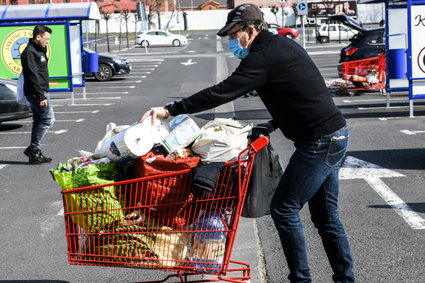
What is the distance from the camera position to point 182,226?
4312mm

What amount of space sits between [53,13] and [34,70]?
35.6ft

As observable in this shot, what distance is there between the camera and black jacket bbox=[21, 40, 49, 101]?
33.4 ft

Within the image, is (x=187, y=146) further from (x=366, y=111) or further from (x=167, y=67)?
(x=167, y=67)

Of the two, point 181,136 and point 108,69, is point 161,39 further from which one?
point 181,136

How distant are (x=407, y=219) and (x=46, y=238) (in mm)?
3406

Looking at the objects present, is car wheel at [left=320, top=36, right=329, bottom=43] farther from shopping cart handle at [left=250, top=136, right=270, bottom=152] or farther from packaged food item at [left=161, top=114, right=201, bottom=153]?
shopping cart handle at [left=250, top=136, right=270, bottom=152]

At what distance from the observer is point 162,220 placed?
14.1ft

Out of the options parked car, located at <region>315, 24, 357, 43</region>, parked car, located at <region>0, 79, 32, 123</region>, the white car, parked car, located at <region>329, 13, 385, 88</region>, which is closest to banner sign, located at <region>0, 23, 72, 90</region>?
parked car, located at <region>0, 79, 32, 123</region>

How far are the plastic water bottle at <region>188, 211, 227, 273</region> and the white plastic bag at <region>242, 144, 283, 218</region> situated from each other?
0.22 m

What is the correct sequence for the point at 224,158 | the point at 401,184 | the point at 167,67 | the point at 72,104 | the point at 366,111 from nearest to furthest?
the point at 224,158, the point at 401,184, the point at 366,111, the point at 72,104, the point at 167,67

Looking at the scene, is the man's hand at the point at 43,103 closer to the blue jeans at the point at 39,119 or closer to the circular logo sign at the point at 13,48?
the blue jeans at the point at 39,119

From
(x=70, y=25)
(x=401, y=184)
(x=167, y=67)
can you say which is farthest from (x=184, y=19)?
(x=401, y=184)

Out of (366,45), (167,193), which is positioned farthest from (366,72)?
(167,193)

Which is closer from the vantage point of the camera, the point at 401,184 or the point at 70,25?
the point at 401,184
